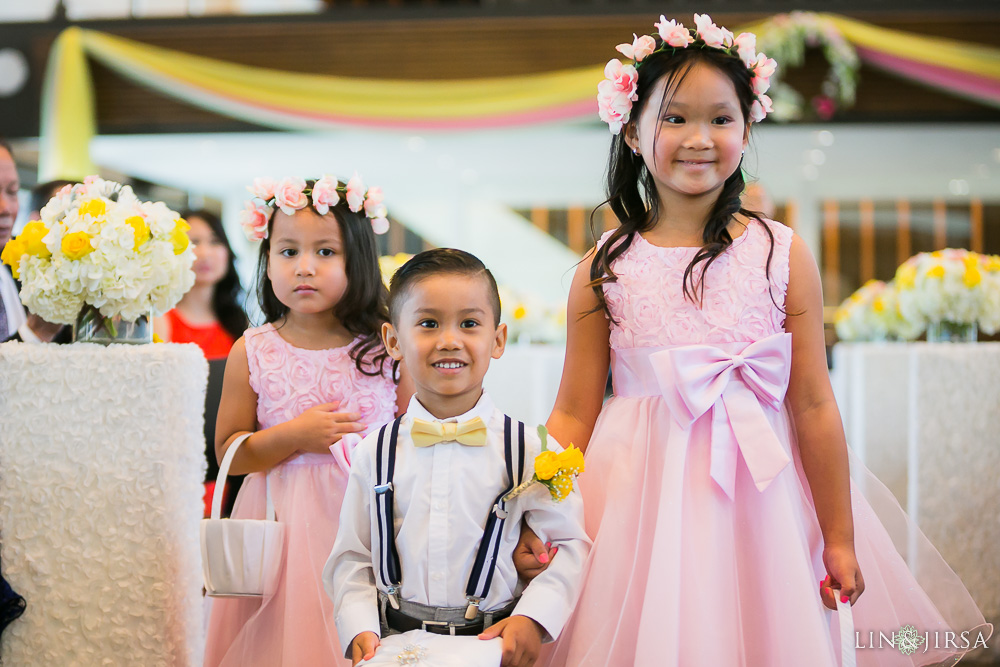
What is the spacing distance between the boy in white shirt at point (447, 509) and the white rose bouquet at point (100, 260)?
86 cm

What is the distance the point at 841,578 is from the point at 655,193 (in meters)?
0.88

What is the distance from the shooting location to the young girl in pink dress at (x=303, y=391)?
2018 millimetres

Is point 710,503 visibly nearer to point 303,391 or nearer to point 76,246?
point 303,391

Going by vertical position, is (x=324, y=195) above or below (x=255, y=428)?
above

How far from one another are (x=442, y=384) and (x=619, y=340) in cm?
46

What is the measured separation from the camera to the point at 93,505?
7.03 ft

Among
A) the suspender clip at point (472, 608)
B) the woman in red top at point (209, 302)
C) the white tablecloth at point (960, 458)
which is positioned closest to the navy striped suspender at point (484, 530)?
the suspender clip at point (472, 608)

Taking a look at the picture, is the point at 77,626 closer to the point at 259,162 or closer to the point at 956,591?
the point at 956,591

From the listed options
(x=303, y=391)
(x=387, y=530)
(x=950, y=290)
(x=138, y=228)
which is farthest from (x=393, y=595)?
(x=950, y=290)

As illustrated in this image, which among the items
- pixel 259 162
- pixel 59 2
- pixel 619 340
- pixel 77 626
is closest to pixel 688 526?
pixel 619 340

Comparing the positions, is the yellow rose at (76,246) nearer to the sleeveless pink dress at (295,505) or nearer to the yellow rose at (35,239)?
the yellow rose at (35,239)

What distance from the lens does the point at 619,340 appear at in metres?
1.88

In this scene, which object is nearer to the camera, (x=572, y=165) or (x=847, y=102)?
(x=847, y=102)

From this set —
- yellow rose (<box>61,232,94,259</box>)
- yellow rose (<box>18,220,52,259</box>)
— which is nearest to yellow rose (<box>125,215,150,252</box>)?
yellow rose (<box>61,232,94,259</box>)
